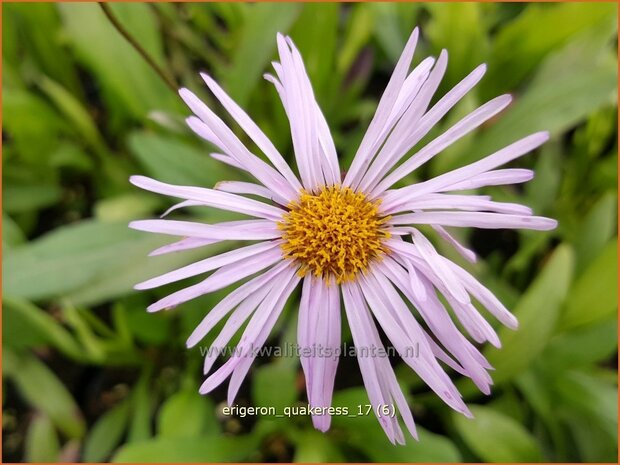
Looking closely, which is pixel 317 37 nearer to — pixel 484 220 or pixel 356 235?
pixel 356 235

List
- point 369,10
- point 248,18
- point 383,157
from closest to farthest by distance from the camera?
point 383,157 → point 248,18 → point 369,10

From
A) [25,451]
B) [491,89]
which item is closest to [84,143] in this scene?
[25,451]

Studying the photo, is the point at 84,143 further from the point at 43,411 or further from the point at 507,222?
the point at 507,222

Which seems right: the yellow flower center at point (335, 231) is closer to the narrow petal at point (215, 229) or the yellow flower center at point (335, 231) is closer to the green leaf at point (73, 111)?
the narrow petal at point (215, 229)

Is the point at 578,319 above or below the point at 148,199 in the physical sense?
below

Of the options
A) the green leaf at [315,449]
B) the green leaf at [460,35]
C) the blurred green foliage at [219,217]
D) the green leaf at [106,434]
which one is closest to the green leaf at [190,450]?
the blurred green foliage at [219,217]

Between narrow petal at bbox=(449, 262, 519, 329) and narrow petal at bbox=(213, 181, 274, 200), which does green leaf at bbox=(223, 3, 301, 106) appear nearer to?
narrow petal at bbox=(213, 181, 274, 200)
